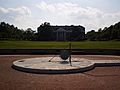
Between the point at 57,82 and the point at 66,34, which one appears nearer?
the point at 57,82

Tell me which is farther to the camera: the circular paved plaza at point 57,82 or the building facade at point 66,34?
the building facade at point 66,34

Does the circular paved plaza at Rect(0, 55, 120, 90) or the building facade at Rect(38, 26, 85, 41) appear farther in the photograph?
the building facade at Rect(38, 26, 85, 41)

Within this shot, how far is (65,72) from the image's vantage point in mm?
13164

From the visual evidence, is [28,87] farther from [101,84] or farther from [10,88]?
[101,84]

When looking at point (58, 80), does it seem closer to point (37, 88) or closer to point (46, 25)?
point (37, 88)

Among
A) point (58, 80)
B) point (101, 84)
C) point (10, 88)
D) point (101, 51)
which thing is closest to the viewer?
point (10, 88)

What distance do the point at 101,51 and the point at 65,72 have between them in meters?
16.0

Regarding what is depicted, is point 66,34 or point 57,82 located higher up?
point 66,34

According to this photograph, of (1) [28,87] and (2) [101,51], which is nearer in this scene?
(1) [28,87]

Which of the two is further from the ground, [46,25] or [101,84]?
[46,25]

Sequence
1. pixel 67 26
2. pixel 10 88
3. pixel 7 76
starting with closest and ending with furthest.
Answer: pixel 10 88 < pixel 7 76 < pixel 67 26

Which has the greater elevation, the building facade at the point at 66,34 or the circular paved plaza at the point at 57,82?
the building facade at the point at 66,34

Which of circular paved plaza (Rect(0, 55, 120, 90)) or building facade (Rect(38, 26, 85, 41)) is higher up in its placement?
building facade (Rect(38, 26, 85, 41))

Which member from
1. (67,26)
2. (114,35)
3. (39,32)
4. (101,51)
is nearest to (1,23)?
(39,32)
